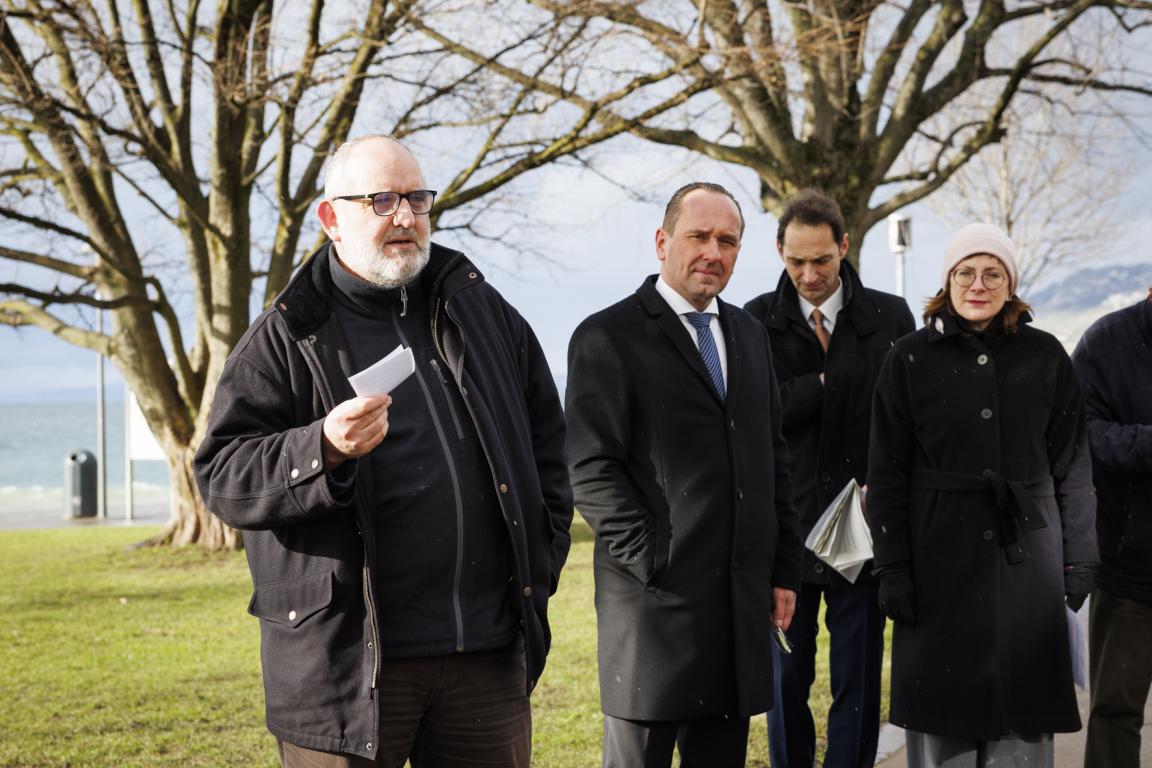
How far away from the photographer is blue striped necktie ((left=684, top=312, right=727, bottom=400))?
13.9 ft

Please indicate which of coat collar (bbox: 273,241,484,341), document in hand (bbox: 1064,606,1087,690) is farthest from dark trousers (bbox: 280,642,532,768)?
document in hand (bbox: 1064,606,1087,690)

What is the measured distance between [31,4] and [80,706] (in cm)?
840

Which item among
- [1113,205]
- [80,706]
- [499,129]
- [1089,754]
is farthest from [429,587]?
[1113,205]

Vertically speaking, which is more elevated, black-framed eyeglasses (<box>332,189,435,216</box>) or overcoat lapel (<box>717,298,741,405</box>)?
black-framed eyeglasses (<box>332,189,435,216</box>)

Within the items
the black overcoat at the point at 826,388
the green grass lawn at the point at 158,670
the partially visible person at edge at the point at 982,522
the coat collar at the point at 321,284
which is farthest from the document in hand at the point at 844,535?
the coat collar at the point at 321,284

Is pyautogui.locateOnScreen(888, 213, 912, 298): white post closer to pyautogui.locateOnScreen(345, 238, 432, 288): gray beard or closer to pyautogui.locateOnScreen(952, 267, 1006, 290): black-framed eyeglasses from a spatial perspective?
pyautogui.locateOnScreen(952, 267, 1006, 290): black-framed eyeglasses

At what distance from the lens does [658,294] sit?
4.33 meters

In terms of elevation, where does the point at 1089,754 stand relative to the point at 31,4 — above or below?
below

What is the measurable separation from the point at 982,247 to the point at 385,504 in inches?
93.7

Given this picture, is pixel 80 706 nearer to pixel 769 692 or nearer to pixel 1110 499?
pixel 769 692

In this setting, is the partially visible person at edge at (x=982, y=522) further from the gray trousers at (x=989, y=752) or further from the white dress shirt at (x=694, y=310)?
the white dress shirt at (x=694, y=310)

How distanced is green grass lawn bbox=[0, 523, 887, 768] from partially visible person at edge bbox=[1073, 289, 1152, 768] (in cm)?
178

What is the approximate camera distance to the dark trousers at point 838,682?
5027 millimetres

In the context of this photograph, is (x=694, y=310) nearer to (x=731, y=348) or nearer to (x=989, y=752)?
(x=731, y=348)
